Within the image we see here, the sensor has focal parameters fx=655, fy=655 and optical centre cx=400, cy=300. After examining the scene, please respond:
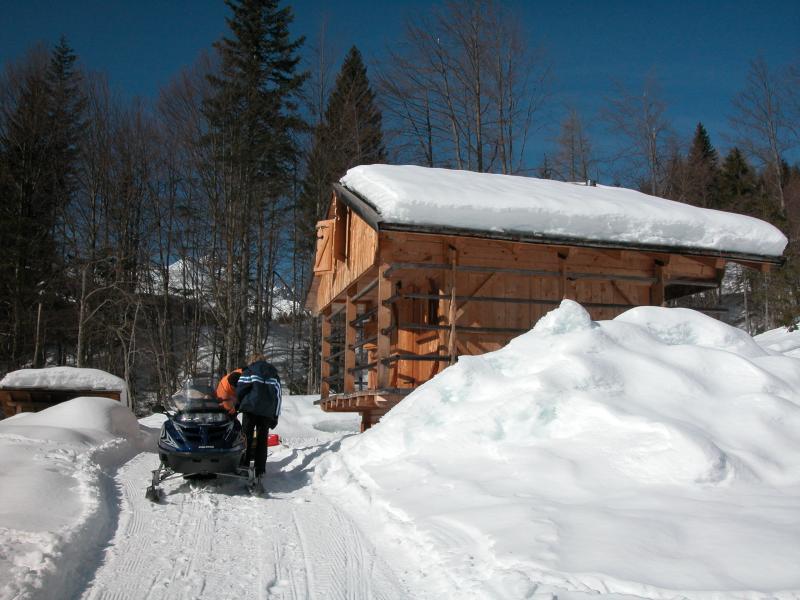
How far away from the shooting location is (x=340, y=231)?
15.4 m

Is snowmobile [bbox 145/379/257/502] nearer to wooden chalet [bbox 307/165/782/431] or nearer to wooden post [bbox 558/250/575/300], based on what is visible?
wooden chalet [bbox 307/165/782/431]

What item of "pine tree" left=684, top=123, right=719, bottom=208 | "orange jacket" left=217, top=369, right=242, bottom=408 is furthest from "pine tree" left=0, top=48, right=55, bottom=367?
"pine tree" left=684, top=123, right=719, bottom=208

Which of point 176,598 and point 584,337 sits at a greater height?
point 584,337

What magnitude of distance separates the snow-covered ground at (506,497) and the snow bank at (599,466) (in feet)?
0.06

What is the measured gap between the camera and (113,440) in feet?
33.9

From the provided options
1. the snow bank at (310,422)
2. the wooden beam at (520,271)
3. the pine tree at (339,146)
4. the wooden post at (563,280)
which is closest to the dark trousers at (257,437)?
the wooden beam at (520,271)

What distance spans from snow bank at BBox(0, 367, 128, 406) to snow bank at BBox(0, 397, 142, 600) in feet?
17.9

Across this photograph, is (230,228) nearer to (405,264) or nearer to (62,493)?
(405,264)

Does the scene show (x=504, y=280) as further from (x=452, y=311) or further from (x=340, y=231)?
(x=340, y=231)

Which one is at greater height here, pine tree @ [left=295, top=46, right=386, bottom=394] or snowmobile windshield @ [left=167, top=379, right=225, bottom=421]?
pine tree @ [left=295, top=46, right=386, bottom=394]

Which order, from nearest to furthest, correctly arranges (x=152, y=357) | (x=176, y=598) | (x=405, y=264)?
1. (x=176, y=598)
2. (x=405, y=264)
3. (x=152, y=357)

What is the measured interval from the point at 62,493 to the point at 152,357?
25.2 meters

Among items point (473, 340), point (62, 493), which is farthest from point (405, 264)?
point (62, 493)

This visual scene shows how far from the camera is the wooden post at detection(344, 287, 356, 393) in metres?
14.1
